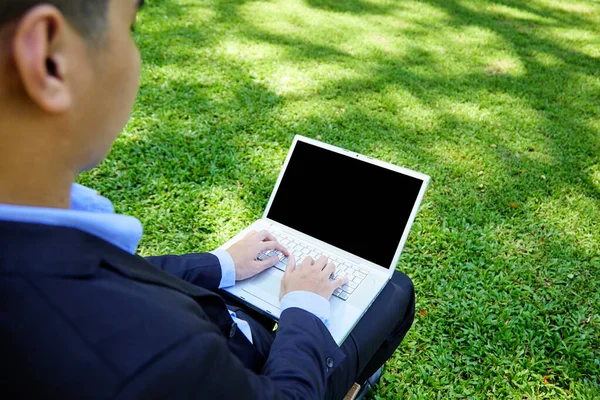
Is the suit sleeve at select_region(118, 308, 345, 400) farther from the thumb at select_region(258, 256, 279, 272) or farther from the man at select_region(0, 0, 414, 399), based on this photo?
the thumb at select_region(258, 256, 279, 272)

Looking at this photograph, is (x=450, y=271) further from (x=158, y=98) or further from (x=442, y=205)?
(x=158, y=98)

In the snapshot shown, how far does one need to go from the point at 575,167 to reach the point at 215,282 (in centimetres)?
315

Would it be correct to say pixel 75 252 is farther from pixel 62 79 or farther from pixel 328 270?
pixel 328 270

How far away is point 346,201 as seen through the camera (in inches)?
74.3

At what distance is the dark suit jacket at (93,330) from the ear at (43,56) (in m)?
0.19

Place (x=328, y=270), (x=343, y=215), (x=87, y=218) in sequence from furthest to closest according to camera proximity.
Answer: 1. (x=343, y=215)
2. (x=328, y=270)
3. (x=87, y=218)

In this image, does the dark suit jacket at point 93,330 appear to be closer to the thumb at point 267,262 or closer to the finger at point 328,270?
the finger at point 328,270

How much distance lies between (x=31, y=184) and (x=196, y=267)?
0.84 m

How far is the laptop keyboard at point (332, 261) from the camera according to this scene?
5.23ft

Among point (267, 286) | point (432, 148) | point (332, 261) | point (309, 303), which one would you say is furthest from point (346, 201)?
point (432, 148)

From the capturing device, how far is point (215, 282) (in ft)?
5.00

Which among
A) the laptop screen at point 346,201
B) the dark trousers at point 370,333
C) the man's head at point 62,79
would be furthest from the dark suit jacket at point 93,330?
the laptop screen at point 346,201

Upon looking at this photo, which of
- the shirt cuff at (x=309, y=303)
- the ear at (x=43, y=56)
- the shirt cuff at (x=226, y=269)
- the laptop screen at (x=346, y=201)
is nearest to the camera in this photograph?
the ear at (x=43, y=56)

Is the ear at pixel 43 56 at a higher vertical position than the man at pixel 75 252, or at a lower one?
higher
